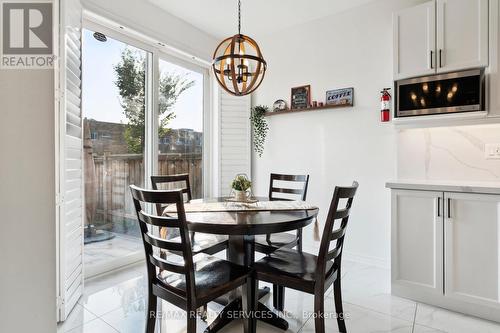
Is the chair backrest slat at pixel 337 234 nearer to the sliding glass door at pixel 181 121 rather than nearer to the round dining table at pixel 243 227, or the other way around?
the round dining table at pixel 243 227

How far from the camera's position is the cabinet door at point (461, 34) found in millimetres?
2207

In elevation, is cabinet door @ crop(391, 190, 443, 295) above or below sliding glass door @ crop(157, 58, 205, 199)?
below

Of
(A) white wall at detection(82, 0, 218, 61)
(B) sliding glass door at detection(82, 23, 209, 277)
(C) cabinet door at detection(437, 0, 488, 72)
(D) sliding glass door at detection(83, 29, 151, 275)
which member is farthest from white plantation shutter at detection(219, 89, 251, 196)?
(C) cabinet door at detection(437, 0, 488, 72)

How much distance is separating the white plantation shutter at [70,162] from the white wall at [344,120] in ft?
7.34

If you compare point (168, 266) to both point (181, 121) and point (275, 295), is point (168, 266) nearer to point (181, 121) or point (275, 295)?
point (275, 295)

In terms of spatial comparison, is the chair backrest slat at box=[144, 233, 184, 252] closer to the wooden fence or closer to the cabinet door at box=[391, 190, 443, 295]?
the wooden fence

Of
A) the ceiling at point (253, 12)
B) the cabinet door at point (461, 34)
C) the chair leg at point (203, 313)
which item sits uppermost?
the ceiling at point (253, 12)

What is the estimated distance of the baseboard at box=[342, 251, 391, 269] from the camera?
2.95 m

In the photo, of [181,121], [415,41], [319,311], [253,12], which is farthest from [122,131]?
[415,41]

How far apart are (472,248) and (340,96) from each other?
74.3 inches

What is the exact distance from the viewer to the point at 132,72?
3.04m

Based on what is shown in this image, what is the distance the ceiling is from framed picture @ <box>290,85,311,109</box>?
0.81m

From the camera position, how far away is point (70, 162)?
2.08 meters

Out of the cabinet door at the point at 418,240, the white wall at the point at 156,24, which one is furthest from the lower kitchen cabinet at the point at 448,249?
the white wall at the point at 156,24
